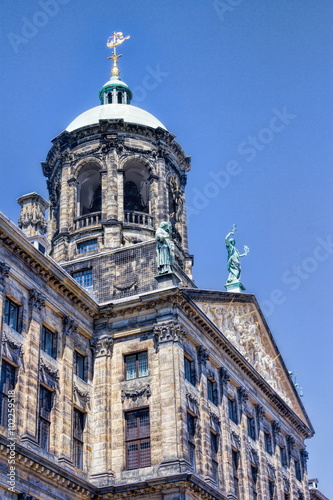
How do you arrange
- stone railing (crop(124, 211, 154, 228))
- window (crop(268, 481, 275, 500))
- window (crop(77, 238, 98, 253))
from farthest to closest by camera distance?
stone railing (crop(124, 211, 154, 228))
window (crop(77, 238, 98, 253))
window (crop(268, 481, 275, 500))

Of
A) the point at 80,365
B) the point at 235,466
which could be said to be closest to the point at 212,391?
the point at 235,466

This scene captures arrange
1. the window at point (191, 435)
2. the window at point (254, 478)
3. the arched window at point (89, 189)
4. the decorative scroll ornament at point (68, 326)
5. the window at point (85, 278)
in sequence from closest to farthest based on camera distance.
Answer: the window at point (191, 435)
the decorative scroll ornament at point (68, 326)
the window at point (85, 278)
the window at point (254, 478)
the arched window at point (89, 189)

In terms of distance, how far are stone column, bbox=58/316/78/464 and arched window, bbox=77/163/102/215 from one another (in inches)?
607

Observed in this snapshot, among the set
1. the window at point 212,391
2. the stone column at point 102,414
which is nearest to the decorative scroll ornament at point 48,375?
the stone column at point 102,414

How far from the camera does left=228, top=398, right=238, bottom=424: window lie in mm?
43875

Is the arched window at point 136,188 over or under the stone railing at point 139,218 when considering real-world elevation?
over

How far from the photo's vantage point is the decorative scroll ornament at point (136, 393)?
38031 millimetres

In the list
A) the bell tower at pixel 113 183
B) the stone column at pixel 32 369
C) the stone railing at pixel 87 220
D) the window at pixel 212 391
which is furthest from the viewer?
the stone railing at pixel 87 220

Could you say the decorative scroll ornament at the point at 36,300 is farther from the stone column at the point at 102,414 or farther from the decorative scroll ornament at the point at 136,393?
the decorative scroll ornament at the point at 136,393

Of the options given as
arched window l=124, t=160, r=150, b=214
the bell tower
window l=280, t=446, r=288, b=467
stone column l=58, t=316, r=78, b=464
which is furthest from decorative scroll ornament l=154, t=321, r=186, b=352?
window l=280, t=446, r=288, b=467

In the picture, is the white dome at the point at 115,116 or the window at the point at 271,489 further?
the white dome at the point at 115,116

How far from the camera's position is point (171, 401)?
36969 mm

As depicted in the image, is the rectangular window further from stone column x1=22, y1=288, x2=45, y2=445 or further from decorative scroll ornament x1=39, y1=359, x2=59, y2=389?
stone column x1=22, y1=288, x2=45, y2=445

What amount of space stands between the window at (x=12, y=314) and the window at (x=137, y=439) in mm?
7538
